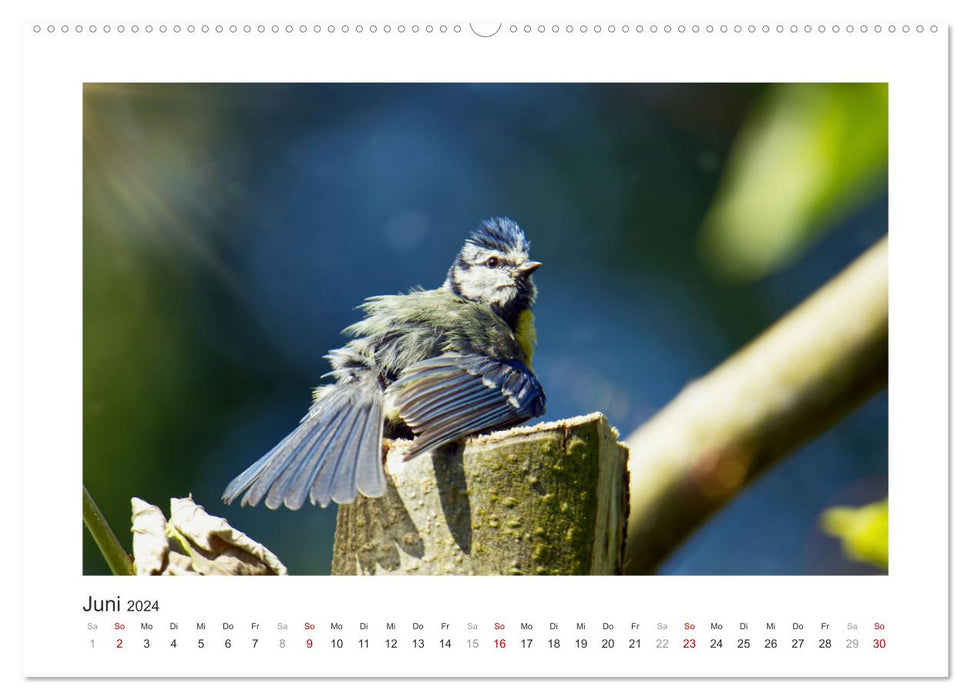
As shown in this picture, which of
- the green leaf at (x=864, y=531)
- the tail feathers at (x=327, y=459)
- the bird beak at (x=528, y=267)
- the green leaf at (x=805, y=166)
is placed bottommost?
the green leaf at (x=864, y=531)

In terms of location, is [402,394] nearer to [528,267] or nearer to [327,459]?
[327,459]

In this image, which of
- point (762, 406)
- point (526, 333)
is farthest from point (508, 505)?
point (526, 333)

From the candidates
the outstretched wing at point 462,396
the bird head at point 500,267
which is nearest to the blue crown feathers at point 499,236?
the bird head at point 500,267

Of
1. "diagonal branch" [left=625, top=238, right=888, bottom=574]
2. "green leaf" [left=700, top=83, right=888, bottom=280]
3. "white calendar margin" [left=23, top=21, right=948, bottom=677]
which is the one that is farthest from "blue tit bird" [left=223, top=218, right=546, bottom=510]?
"green leaf" [left=700, top=83, right=888, bottom=280]
